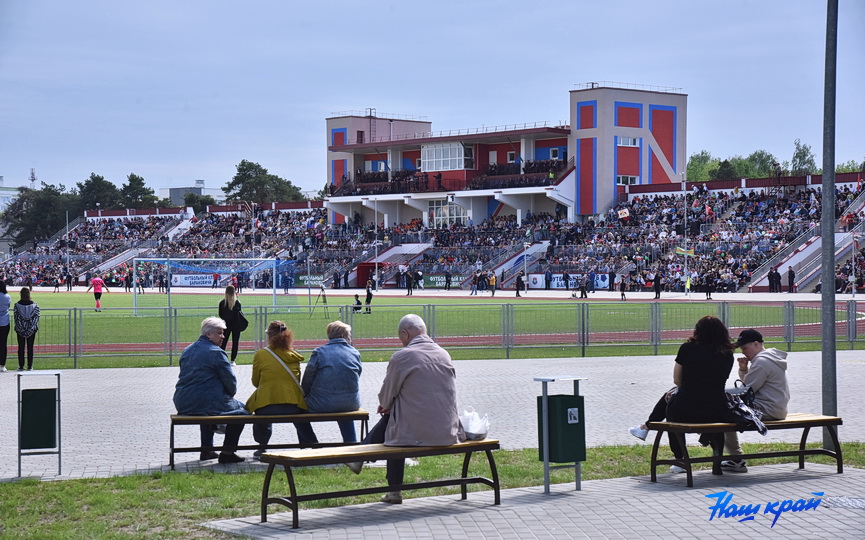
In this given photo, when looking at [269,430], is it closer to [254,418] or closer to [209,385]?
[254,418]

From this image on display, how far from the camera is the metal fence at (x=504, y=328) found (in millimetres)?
22594

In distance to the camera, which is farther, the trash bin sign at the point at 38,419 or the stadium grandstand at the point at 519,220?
the stadium grandstand at the point at 519,220

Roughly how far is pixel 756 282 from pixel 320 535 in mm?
48317

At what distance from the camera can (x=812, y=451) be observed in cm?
982

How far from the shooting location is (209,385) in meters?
10.4

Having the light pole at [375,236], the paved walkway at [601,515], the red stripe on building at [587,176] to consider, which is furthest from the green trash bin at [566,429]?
the red stripe on building at [587,176]

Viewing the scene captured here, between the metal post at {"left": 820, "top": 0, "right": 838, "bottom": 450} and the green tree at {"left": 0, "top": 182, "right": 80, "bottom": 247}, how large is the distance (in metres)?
131

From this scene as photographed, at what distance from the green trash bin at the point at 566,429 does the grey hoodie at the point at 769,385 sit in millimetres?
2030

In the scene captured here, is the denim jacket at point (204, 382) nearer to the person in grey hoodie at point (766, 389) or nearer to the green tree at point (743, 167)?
the person in grey hoodie at point (766, 389)

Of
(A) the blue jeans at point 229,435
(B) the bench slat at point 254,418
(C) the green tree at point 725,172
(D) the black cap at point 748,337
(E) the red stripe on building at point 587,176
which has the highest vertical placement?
(C) the green tree at point 725,172

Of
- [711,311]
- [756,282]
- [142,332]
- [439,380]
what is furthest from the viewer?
[756,282]

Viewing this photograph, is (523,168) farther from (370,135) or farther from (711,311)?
(711,311)

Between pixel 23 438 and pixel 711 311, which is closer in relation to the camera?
pixel 23 438

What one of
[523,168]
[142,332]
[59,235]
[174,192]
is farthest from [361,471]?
[174,192]
